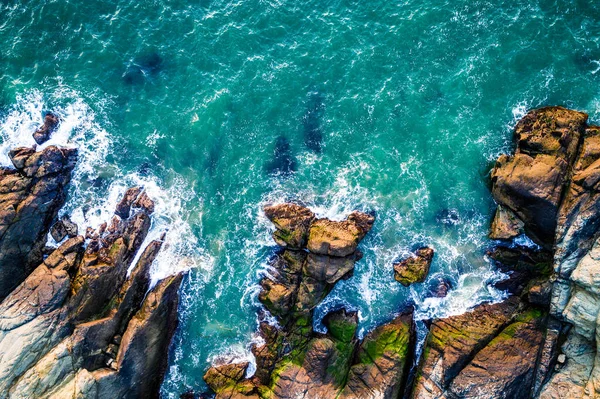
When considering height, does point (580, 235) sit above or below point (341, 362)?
above

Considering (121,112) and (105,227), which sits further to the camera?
(121,112)

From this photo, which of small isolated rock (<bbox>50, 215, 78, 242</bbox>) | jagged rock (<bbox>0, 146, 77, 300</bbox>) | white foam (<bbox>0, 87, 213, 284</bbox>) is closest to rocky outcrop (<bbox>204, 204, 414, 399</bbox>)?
white foam (<bbox>0, 87, 213, 284</bbox>)

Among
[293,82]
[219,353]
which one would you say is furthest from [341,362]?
[293,82]

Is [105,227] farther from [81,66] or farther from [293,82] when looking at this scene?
[293,82]

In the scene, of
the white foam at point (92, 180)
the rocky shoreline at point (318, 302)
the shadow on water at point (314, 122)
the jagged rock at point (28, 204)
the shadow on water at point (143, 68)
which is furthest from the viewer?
the shadow on water at point (143, 68)

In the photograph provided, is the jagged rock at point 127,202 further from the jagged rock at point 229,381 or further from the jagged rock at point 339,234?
the jagged rock at point 339,234

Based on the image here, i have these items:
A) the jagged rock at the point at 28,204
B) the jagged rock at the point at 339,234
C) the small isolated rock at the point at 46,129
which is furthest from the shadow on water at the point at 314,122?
the small isolated rock at the point at 46,129
